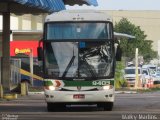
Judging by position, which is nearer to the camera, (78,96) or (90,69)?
(78,96)

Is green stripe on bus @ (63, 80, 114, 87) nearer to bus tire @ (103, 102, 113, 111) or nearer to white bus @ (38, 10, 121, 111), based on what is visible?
white bus @ (38, 10, 121, 111)

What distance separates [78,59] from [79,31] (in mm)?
1134

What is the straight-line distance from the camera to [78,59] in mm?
24875

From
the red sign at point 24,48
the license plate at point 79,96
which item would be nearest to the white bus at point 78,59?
the license plate at point 79,96

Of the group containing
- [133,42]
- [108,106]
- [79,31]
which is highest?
[79,31]

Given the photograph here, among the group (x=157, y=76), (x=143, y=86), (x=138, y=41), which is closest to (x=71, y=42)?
(x=143, y=86)

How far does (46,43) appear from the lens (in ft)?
81.7

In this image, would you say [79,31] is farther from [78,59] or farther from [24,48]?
[24,48]

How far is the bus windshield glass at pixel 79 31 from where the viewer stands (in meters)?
25.0

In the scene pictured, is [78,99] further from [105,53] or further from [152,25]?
[152,25]

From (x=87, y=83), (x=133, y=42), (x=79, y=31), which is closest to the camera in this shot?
(x=87, y=83)

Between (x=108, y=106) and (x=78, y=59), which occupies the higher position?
(x=78, y=59)

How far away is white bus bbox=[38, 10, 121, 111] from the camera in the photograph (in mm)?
24422

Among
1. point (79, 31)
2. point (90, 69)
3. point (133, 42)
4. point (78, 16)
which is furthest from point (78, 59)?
point (133, 42)
